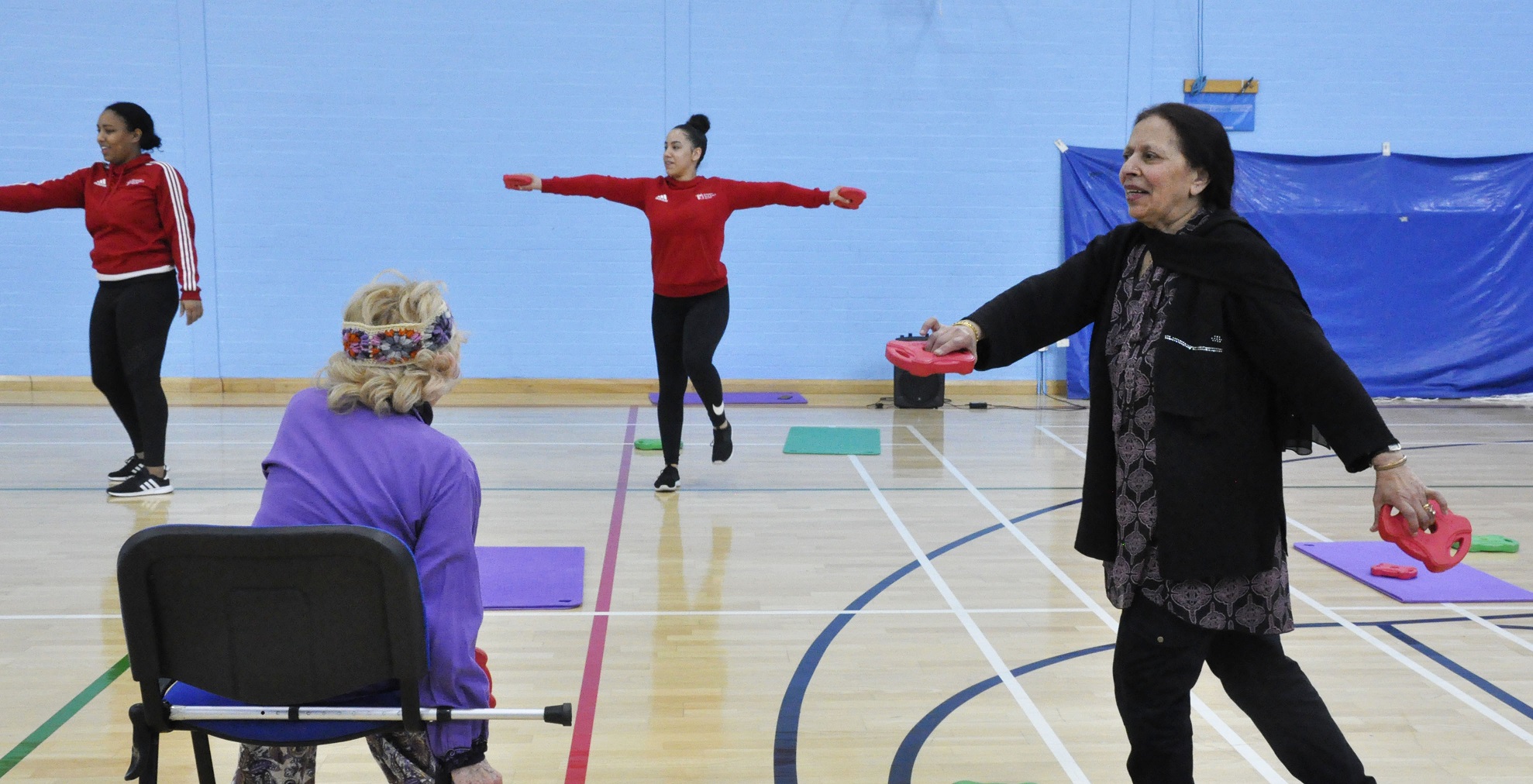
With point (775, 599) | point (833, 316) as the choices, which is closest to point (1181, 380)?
Result: point (775, 599)

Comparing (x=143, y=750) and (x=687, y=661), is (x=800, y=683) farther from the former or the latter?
(x=143, y=750)

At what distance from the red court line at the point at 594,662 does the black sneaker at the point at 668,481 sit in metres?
0.15

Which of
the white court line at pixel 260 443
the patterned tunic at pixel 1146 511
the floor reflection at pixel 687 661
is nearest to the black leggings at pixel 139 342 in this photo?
the white court line at pixel 260 443

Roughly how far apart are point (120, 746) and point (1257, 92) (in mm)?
8032

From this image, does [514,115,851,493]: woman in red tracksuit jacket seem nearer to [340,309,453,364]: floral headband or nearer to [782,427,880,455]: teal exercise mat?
[782,427,880,455]: teal exercise mat

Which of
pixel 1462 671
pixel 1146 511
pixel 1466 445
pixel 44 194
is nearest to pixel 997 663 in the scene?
pixel 1462 671

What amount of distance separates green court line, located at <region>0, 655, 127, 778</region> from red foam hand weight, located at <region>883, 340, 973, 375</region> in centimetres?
197

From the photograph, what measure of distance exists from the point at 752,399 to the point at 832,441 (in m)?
1.66

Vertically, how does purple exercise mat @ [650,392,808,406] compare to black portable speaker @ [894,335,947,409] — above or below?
below

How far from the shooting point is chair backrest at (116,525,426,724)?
1.44 meters

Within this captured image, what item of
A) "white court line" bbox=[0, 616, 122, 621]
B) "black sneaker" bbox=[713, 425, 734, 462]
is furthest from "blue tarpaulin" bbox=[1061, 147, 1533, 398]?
"white court line" bbox=[0, 616, 122, 621]

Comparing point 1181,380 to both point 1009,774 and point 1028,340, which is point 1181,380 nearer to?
point 1028,340

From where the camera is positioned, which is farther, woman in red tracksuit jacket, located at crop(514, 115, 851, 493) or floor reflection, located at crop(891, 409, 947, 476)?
floor reflection, located at crop(891, 409, 947, 476)

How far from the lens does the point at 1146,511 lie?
1.80 m
